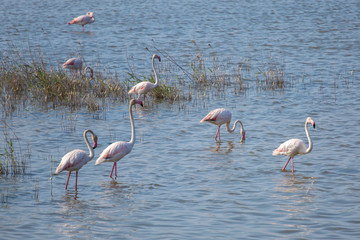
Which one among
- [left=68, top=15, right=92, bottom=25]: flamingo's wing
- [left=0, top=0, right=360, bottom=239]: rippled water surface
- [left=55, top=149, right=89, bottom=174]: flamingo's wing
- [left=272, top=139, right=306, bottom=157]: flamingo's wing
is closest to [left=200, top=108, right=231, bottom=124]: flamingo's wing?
[left=0, top=0, right=360, bottom=239]: rippled water surface

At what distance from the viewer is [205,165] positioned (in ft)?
33.3

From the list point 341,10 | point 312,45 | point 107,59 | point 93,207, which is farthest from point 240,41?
point 93,207

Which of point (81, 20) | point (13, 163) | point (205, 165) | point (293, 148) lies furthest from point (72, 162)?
point (81, 20)

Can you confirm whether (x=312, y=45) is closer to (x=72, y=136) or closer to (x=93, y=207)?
(x=72, y=136)

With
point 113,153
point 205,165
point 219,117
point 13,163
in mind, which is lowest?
point 205,165

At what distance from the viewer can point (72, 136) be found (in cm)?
1162

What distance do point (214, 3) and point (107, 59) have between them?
57.9 ft

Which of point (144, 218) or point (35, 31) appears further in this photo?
point (35, 31)

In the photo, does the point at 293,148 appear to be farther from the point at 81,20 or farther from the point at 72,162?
the point at 81,20

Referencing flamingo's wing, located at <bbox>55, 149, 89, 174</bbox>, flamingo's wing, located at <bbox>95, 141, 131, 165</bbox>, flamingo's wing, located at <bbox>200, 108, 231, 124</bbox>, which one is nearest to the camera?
flamingo's wing, located at <bbox>55, 149, 89, 174</bbox>

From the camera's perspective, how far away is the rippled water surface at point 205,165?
7.43m

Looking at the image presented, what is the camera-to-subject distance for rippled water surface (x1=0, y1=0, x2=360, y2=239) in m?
7.43

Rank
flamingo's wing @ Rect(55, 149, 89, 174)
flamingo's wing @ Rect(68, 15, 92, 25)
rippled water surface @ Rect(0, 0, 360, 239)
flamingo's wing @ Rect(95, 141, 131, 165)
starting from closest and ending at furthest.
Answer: rippled water surface @ Rect(0, 0, 360, 239) < flamingo's wing @ Rect(55, 149, 89, 174) < flamingo's wing @ Rect(95, 141, 131, 165) < flamingo's wing @ Rect(68, 15, 92, 25)

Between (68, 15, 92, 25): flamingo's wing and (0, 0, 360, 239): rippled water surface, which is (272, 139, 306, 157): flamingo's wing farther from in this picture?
(68, 15, 92, 25): flamingo's wing
